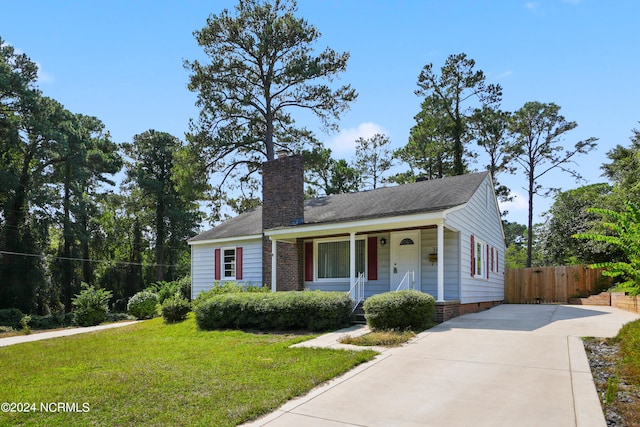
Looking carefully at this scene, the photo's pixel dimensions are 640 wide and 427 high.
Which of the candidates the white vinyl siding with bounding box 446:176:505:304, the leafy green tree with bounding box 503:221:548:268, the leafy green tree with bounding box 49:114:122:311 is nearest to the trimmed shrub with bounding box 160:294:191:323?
the white vinyl siding with bounding box 446:176:505:304

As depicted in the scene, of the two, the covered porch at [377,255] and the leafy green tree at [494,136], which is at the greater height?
the leafy green tree at [494,136]

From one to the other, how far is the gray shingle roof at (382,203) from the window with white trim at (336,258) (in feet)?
2.85

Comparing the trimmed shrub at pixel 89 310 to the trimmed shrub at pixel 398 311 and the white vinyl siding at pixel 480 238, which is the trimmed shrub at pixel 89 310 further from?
the white vinyl siding at pixel 480 238

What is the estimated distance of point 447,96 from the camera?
28.8 meters

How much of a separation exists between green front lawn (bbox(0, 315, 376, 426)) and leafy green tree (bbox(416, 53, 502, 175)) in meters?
22.4

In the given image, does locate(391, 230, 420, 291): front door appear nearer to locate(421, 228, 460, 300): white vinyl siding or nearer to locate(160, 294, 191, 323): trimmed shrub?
locate(421, 228, 460, 300): white vinyl siding

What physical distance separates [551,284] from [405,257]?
9803 mm

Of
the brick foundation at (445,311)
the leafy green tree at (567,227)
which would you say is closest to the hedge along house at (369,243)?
the brick foundation at (445,311)

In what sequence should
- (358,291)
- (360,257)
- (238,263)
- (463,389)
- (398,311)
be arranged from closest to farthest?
1. (463,389)
2. (398,311)
3. (358,291)
4. (360,257)
5. (238,263)

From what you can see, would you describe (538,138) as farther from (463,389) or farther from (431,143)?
(463,389)

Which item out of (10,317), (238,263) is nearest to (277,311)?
(238,263)

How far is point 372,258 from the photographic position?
14.2m

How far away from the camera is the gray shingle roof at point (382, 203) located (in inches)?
515

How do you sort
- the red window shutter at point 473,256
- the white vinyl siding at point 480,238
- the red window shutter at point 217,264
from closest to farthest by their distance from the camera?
the white vinyl siding at point 480,238, the red window shutter at point 473,256, the red window shutter at point 217,264
